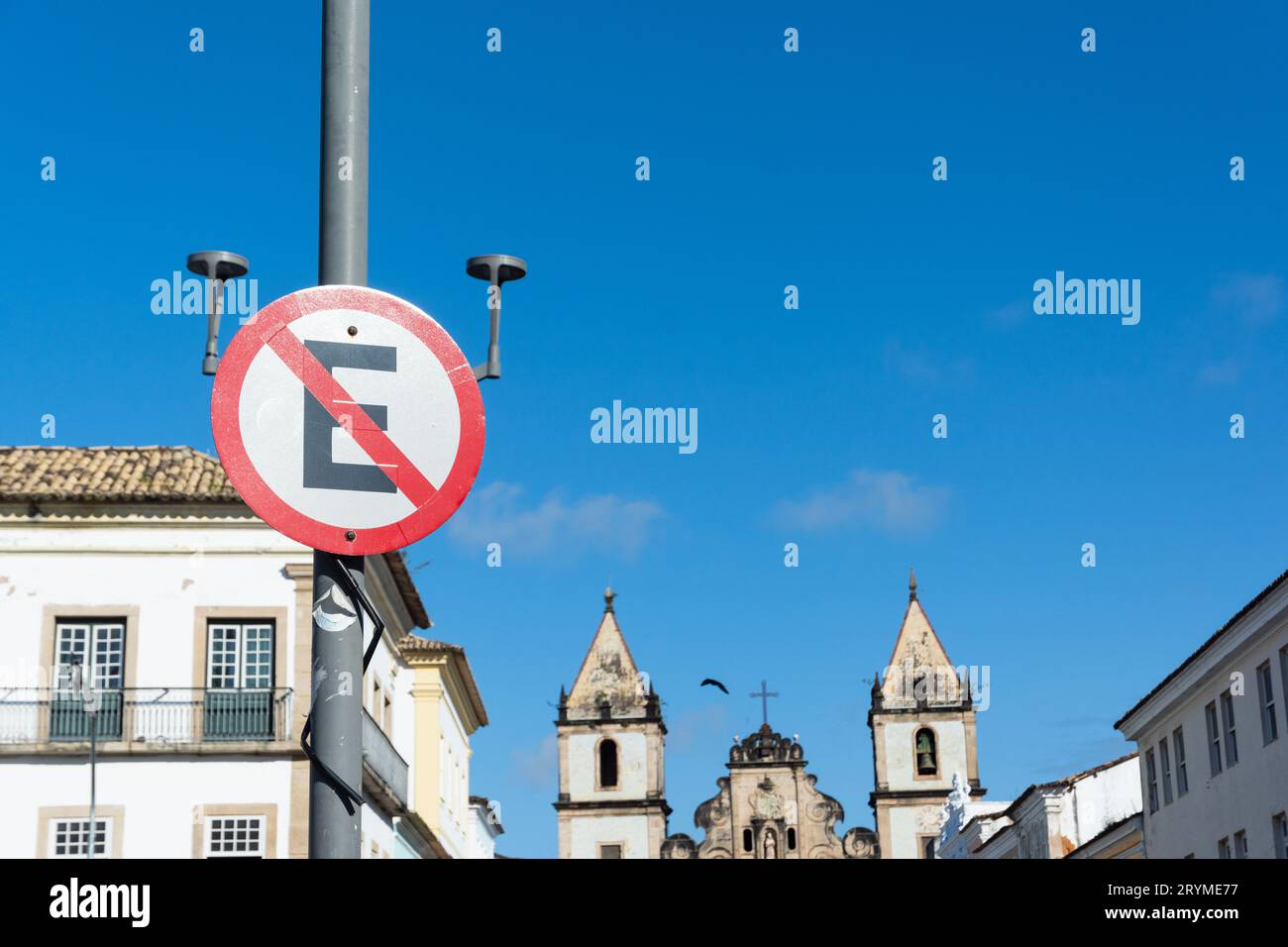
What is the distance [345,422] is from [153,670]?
1058 inches

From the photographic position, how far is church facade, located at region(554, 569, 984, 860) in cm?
8888

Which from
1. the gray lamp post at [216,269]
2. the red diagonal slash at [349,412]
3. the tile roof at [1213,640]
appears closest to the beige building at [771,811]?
the tile roof at [1213,640]

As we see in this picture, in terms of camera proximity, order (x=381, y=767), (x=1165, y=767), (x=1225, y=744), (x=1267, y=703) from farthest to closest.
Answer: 1. (x=1165, y=767)
2. (x=1225, y=744)
3. (x=1267, y=703)
4. (x=381, y=767)

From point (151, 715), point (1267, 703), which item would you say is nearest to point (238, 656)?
point (151, 715)

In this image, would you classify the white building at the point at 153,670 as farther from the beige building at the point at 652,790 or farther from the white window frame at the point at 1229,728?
the beige building at the point at 652,790

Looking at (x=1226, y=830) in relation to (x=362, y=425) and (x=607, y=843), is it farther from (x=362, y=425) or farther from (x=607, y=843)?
(x=607, y=843)

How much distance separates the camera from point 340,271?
3.94m

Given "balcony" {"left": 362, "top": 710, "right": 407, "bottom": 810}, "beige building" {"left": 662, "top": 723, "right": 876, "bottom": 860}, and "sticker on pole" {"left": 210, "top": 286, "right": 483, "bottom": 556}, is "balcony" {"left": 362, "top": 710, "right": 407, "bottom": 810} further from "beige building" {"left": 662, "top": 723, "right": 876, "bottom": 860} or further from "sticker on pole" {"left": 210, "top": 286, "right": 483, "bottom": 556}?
"beige building" {"left": 662, "top": 723, "right": 876, "bottom": 860}

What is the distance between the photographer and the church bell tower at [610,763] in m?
89.3

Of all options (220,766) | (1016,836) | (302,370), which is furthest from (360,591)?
(1016,836)

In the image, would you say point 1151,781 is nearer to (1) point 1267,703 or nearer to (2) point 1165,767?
(2) point 1165,767

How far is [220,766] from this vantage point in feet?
93.7

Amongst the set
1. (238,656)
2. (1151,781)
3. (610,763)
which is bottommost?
(1151,781)

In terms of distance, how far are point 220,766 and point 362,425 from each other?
26.0m
